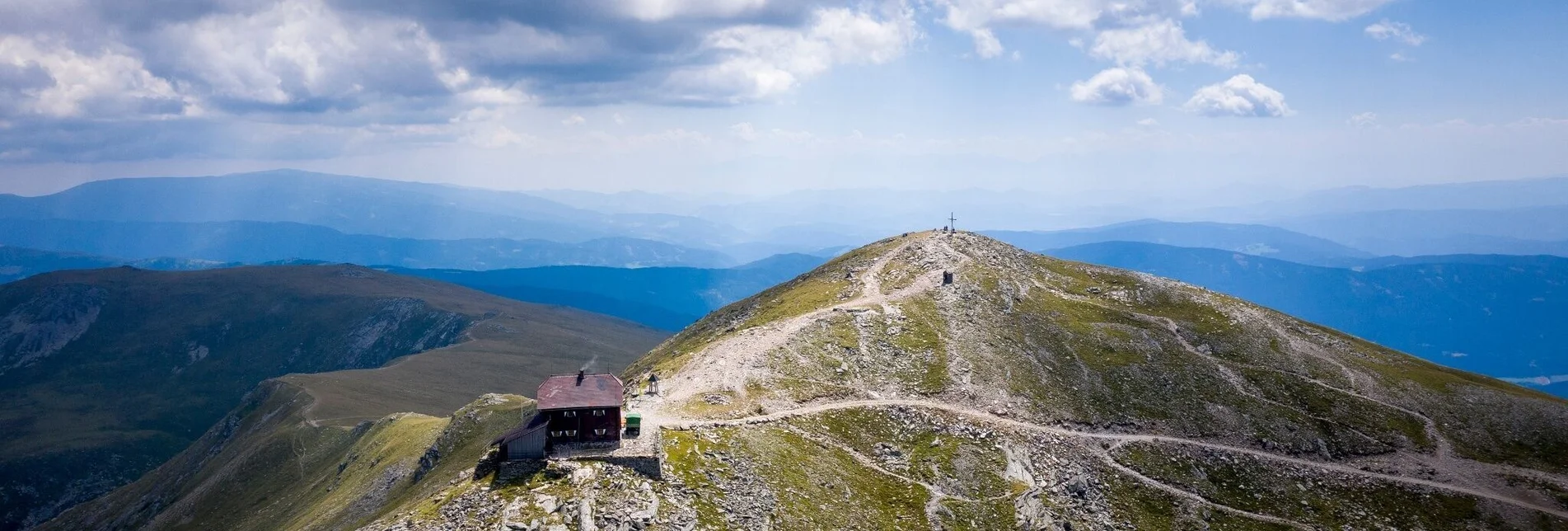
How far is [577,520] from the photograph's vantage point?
1948 inches

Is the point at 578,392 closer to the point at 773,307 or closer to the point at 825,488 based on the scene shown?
the point at 825,488

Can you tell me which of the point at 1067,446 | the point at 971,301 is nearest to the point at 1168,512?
the point at 1067,446

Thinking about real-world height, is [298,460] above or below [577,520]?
below

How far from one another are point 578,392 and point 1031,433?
152 ft

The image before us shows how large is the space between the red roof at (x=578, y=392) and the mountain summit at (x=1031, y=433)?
174 inches

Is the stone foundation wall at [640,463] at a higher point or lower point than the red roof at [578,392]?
lower

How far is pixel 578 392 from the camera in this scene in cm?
5881

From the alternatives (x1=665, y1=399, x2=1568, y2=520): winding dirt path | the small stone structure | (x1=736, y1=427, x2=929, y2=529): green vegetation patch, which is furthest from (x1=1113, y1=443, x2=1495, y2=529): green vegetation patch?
the small stone structure

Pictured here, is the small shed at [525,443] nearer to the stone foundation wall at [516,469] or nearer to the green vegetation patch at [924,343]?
the stone foundation wall at [516,469]

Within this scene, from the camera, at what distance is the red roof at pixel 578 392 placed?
57.4 m

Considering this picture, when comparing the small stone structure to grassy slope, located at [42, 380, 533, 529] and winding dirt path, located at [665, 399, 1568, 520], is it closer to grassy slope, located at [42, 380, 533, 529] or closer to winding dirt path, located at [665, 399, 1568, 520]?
winding dirt path, located at [665, 399, 1568, 520]

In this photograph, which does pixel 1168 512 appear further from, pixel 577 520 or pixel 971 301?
pixel 577 520

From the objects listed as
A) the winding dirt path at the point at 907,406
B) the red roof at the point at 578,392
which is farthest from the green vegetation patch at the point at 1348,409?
the red roof at the point at 578,392

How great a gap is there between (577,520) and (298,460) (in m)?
153
